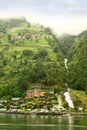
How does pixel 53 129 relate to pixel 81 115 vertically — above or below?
above

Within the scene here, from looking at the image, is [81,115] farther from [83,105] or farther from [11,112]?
[11,112]

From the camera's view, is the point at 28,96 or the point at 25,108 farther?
the point at 28,96

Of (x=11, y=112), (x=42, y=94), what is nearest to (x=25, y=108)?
(x=11, y=112)

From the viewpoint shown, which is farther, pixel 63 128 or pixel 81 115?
pixel 81 115

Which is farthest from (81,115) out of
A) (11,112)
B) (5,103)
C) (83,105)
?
(5,103)

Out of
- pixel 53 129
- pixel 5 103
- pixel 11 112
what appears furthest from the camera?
pixel 5 103

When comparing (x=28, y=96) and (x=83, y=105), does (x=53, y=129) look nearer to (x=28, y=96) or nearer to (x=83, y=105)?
(x=83, y=105)

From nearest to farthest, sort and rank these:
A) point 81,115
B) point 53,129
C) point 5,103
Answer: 1. point 53,129
2. point 81,115
3. point 5,103

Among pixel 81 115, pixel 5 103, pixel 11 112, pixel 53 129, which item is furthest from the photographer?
pixel 5 103
